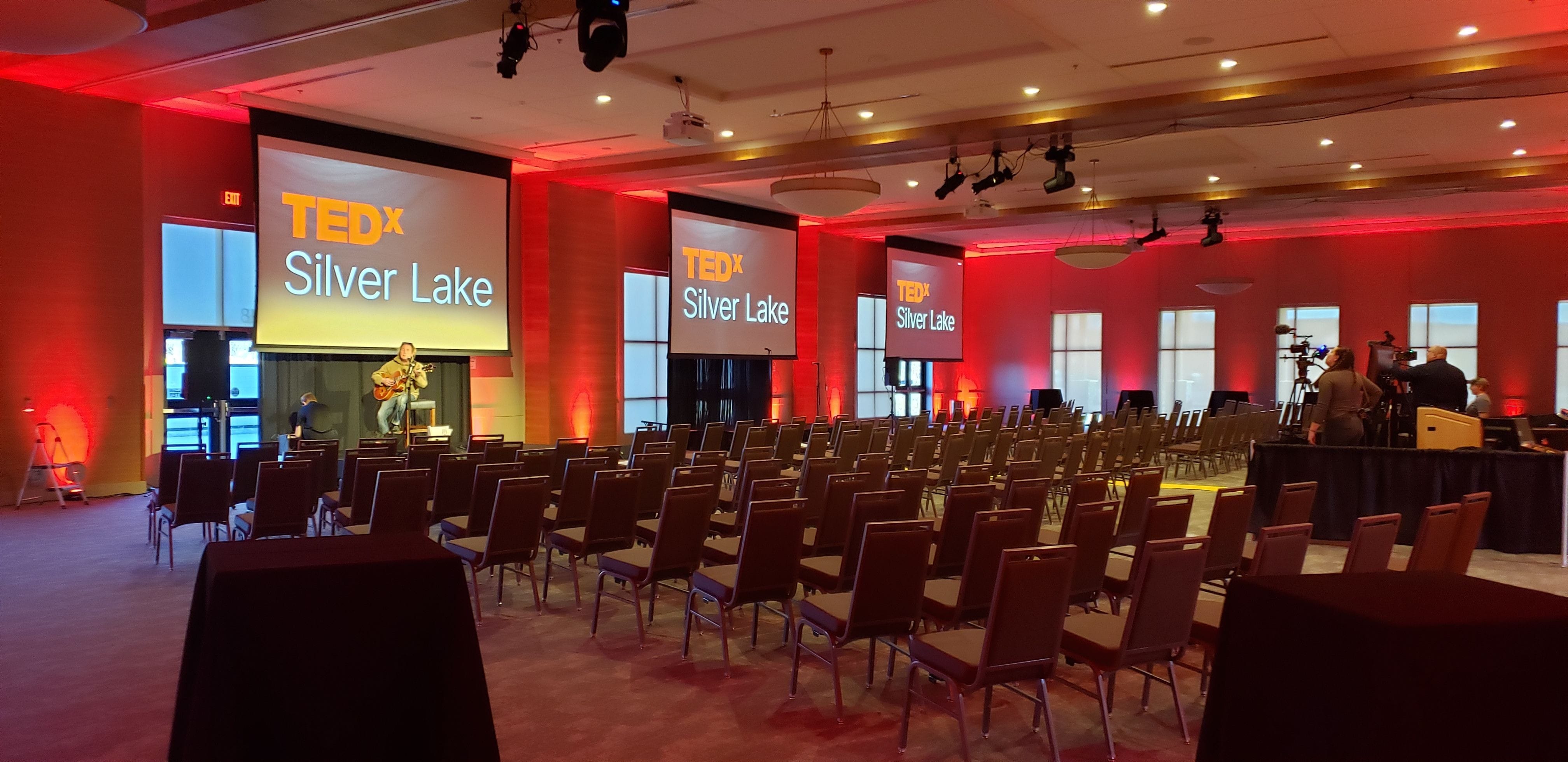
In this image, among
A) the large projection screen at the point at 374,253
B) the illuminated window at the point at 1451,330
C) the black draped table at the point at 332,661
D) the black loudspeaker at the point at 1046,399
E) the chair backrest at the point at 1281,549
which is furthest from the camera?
the black loudspeaker at the point at 1046,399

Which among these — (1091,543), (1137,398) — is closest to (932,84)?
(1091,543)

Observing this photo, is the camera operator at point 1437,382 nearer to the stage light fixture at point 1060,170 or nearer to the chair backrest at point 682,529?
the stage light fixture at point 1060,170

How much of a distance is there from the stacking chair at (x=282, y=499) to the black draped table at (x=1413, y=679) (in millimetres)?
6273

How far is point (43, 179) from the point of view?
9992 millimetres

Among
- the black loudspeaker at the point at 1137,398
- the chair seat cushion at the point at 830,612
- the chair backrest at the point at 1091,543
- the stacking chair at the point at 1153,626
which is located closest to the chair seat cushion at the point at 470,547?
the chair seat cushion at the point at 830,612

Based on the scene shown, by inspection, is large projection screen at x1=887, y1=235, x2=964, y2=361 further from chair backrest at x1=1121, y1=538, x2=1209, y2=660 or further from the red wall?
chair backrest at x1=1121, y1=538, x2=1209, y2=660

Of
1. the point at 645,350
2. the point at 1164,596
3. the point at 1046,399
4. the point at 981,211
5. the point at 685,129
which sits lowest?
the point at 1164,596

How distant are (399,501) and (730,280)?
11318 millimetres

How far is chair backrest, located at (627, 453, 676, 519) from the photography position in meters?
6.89

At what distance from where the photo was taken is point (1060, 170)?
11258 mm

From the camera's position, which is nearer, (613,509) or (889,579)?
(889,579)

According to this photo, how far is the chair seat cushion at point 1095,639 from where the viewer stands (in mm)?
3799

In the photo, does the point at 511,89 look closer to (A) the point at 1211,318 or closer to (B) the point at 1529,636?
(B) the point at 1529,636

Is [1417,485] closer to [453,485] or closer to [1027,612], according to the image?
[1027,612]
